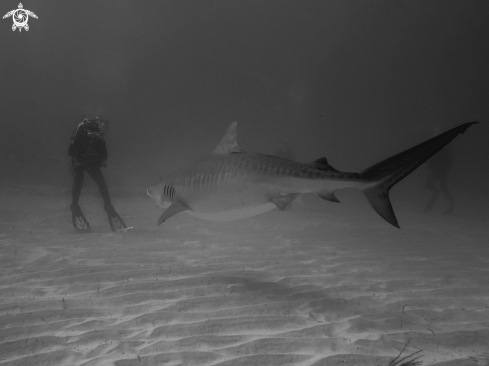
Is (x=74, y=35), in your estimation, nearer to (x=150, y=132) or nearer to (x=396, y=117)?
(x=150, y=132)

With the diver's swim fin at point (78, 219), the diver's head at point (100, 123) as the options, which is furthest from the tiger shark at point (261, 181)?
the diver's head at point (100, 123)

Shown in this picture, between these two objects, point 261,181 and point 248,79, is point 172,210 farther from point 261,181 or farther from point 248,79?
point 248,79

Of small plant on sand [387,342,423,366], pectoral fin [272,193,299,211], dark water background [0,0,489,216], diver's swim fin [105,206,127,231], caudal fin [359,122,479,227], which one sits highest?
dark water background [0,0,489,216]

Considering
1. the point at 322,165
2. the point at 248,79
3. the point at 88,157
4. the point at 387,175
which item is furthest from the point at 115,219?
the point at 248,79

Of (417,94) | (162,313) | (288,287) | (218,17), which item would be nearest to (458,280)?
(288,287)

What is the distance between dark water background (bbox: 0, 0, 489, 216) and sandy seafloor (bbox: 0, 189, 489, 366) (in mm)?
13557

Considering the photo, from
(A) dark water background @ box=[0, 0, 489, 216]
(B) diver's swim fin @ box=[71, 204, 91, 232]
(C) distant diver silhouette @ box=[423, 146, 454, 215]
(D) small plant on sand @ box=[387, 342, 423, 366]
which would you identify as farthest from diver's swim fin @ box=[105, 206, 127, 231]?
(C) distant diver silhouette @ box=[423, 146, 454, 215]

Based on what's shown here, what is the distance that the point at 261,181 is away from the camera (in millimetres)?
3412

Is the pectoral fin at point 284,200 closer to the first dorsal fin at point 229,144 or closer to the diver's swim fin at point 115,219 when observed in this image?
the first dorsal fin at point 229,144

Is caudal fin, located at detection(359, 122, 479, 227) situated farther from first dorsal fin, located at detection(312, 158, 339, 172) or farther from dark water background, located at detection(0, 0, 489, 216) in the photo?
dark water background, located at detection(0, 0, 489, 216)

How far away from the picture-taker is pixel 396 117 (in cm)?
16438

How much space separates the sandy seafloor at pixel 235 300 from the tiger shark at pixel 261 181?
1.13 meters

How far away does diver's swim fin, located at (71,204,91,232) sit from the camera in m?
7.88

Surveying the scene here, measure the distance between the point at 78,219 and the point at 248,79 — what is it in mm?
109673
